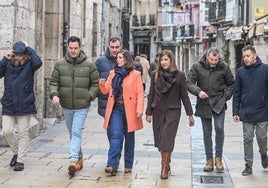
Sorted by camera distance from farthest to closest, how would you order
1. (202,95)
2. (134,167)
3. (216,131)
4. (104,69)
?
(134,167)
(104,69)
(216,131)
(202,95)

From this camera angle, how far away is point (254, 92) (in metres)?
8.28

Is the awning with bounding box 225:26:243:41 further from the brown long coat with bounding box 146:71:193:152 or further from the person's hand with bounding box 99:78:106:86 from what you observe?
the brown long coat with bounding box 146:71:193:152

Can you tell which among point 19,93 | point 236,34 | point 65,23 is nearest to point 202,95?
point 19,93

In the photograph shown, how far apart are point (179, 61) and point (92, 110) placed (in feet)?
117

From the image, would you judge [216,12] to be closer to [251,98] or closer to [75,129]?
[251,98]

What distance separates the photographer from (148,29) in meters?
60.1

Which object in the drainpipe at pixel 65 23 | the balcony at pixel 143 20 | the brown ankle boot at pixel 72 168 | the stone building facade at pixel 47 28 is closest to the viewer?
the brown ankle boot at pixel 72 168

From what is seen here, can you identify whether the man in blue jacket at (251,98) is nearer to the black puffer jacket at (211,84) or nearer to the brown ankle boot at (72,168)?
the black puffer jacket at (211,84)

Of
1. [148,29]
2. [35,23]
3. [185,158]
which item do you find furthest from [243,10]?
[148,29]

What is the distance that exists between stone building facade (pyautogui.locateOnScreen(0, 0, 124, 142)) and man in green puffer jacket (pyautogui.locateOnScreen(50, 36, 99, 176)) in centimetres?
193

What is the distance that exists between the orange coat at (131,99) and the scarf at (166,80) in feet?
1.04

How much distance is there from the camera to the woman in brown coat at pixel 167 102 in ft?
26.7

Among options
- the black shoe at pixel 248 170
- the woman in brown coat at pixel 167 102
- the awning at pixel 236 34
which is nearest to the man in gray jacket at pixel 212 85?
the woman in brown coat at pixel 167 102

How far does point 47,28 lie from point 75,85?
20.9 ft
